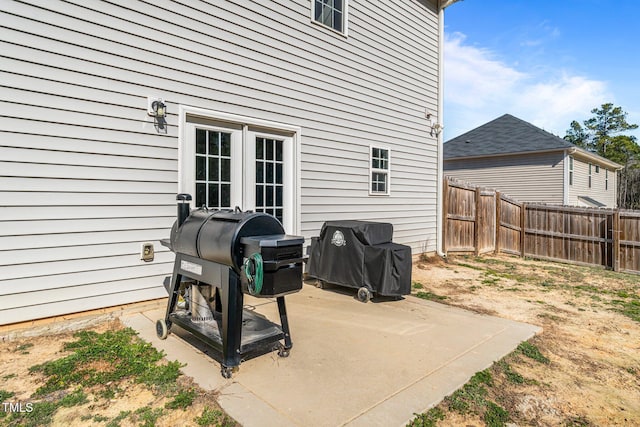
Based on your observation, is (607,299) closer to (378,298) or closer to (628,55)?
(378,298)

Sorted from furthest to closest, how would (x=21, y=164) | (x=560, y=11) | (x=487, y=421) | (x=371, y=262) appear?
(x=560, y=11)
(x=371, y=262)
(x=21, y=164)
(x=487, y=421)

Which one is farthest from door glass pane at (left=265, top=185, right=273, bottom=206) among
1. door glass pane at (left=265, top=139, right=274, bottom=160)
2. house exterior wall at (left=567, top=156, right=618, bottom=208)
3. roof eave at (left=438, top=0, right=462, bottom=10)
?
house exterior wall at (left=567, top=156, right=618, bottom=208)

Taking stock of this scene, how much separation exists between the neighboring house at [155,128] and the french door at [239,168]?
0.02 metres

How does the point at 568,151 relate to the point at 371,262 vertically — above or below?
above

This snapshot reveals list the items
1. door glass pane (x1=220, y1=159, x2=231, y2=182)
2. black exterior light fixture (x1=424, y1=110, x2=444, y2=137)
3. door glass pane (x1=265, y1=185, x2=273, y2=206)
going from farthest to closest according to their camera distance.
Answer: black exterior light fixture (x1=424, y1=110, x2=444, y2=137) → door glass pane (x1=265, y1=185, x2=273, y2=206) → door glass pane (x1=220, y1=159, x2=231, y2=182)

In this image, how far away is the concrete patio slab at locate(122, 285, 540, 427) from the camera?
2150 mm

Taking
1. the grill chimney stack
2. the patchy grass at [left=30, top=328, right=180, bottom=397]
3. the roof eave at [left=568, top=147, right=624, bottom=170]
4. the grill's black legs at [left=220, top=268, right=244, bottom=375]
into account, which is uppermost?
the roof eave at [left=568, top=147, right=624, bottom=170]

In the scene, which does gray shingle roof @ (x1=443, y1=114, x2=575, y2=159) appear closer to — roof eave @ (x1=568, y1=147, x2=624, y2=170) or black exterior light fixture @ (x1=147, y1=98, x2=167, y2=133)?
roof eave @ (x1=568, y1=147, x2=624, y2=170)

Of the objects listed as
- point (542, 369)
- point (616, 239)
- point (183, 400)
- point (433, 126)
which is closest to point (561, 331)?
point (542, 369)

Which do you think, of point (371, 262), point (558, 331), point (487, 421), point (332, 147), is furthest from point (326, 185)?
point (487, 421)

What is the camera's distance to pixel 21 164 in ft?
10.6

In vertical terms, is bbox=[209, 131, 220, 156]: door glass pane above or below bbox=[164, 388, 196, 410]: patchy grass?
above

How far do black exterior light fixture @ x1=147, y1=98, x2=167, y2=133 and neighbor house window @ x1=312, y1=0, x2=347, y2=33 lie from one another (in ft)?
9.79

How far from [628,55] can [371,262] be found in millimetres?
20183
